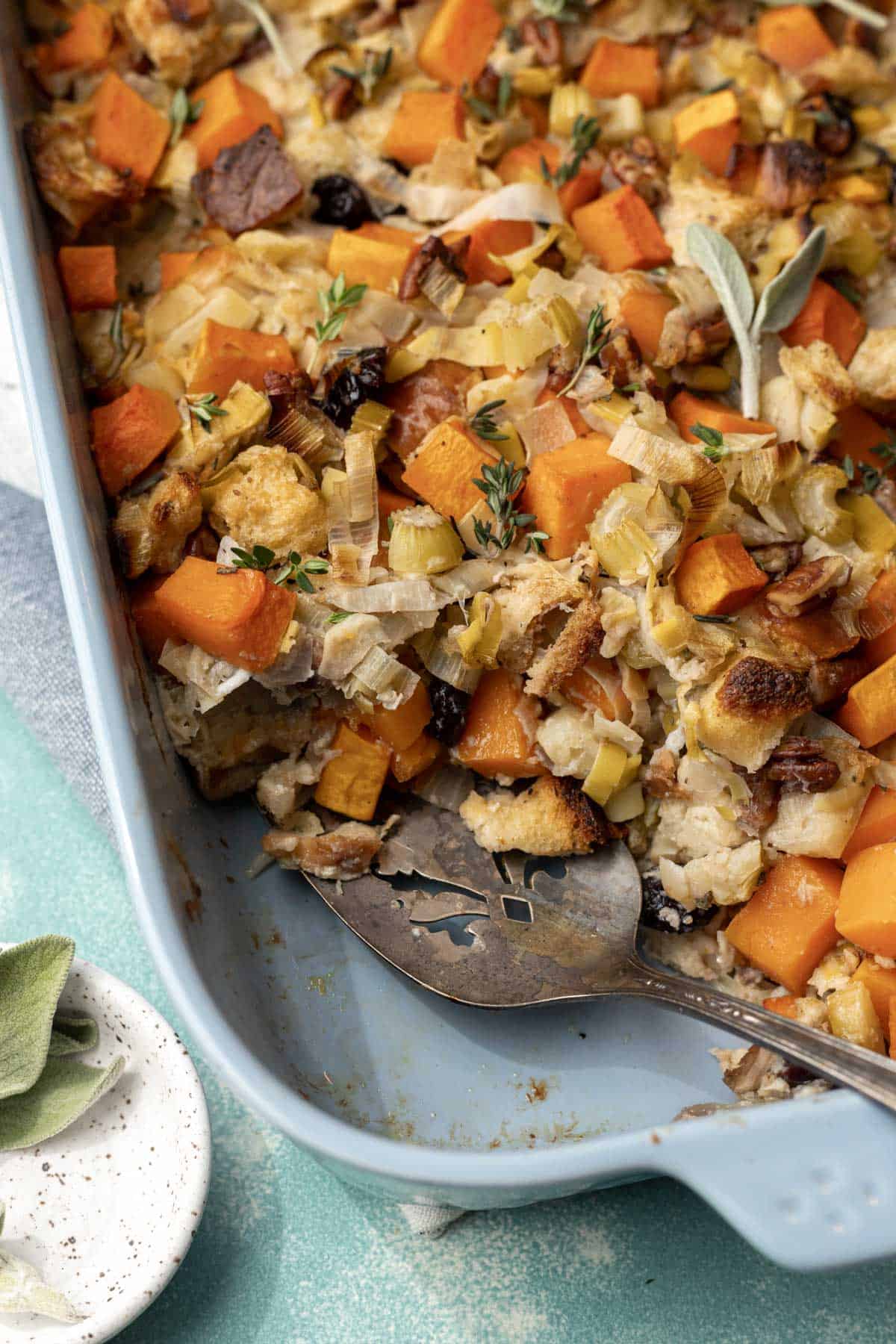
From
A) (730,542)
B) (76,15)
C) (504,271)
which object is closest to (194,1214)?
(730,542)

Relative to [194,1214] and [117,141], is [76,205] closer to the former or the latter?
[117,141]

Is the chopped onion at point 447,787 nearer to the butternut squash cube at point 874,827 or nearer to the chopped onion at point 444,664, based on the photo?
the chopped onion at point 444,664

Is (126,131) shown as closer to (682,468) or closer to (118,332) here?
(118,332)

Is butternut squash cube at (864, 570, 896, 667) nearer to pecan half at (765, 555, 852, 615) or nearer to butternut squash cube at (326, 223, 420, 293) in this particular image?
pecan half at (765, 555, 852, 615)

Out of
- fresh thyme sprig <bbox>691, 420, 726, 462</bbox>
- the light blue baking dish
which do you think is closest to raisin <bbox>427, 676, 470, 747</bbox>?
the light blue baking dish

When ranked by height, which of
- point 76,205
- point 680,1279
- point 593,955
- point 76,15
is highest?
point 76,15
